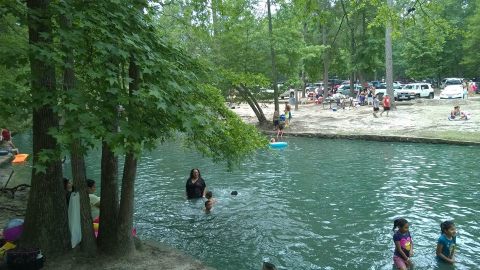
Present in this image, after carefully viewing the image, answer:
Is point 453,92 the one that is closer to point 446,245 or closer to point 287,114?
point 287,114

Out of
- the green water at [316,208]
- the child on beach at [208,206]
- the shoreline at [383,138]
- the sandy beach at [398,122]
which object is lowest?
the green water at [316,208]

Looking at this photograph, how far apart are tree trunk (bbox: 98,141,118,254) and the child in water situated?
541cm


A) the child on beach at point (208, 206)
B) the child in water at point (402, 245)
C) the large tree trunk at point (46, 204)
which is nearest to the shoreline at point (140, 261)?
the large tree trunk at point (46, 204)

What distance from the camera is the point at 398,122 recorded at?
31.7 meters

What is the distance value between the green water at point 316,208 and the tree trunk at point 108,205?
216 centimetres

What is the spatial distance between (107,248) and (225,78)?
4.59 metres

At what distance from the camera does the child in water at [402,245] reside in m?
8.92

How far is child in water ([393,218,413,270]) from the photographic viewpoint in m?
8.92

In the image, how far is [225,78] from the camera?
10.8 metres

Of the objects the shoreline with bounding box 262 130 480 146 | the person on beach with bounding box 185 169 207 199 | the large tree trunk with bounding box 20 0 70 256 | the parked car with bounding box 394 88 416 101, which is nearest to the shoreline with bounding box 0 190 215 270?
the large tree trunk with bounding box 20 0 70 256

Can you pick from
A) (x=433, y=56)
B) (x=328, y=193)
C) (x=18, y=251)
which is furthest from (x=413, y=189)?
(x=433, y=56)

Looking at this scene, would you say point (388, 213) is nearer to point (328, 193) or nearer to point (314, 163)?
point (328, 193)

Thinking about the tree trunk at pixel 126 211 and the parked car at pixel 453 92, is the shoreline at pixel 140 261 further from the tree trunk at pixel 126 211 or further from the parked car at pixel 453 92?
the parked car at pixel 453 92

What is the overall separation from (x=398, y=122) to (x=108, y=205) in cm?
2664
